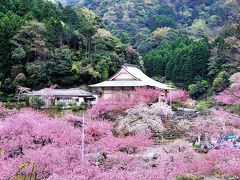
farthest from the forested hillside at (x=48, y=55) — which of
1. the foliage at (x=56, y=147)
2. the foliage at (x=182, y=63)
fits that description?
the foliage at (x=56, y=147)

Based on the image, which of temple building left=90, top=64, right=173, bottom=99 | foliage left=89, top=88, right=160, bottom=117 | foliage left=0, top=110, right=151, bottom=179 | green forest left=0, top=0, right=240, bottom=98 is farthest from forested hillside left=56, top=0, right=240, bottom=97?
foliage left=0, top=110, right=151, bottom=179

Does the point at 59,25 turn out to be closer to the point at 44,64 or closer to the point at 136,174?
the point at 44,64

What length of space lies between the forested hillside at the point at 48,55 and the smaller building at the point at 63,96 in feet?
12.5

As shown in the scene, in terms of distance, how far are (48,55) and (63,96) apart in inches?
256

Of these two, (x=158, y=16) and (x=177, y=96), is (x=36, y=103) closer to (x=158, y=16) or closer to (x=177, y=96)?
(x=177, y=96)

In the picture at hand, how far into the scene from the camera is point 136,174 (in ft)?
29.5

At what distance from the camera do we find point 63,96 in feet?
93.9

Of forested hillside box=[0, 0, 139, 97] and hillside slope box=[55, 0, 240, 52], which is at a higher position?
hillside slope box=[55, 0, 240, 52]

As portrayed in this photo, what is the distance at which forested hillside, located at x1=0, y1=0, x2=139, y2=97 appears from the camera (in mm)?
32094

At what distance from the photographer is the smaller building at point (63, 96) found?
27.7m

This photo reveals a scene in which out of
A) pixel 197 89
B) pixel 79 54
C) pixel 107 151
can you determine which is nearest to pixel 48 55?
pixel 79 54

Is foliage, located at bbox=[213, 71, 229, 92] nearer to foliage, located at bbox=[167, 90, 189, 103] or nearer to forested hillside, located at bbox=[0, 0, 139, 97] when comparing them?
foliage, located at bbox=[167, 90, 189, 103]

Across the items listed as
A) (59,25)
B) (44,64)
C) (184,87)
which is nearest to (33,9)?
(59,25)

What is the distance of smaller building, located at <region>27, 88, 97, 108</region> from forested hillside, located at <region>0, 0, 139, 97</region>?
3.81 metres
